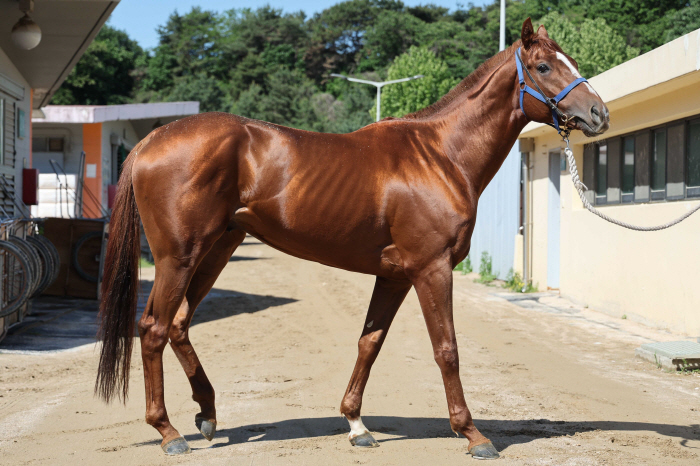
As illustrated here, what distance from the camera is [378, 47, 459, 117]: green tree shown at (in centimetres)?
4525

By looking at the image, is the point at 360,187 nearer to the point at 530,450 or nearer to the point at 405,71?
the point at 530,450

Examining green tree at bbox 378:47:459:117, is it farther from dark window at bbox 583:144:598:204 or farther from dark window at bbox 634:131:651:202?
dark window at bbox 634:131:651:202

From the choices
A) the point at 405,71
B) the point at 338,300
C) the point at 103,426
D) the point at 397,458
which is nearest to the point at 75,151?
the point at 338,300

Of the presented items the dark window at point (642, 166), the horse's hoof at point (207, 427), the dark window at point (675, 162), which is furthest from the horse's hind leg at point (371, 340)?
the dark window at point (642, 166)

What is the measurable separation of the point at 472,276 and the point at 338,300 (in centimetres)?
607

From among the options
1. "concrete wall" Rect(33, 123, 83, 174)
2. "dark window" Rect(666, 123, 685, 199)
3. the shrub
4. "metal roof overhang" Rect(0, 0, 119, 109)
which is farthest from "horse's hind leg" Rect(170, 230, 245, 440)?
"concrete wall" Rect(33, 123, 83, 174)

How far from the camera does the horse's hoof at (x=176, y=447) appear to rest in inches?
150

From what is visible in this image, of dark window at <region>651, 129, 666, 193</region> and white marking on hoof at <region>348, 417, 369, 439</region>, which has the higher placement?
dark window at <region>651, 129, 666, 193</region>

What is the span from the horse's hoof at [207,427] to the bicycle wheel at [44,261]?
20.2 feet

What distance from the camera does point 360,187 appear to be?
3977 millimetres

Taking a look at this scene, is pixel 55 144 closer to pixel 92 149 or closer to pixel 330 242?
pixel 92 149

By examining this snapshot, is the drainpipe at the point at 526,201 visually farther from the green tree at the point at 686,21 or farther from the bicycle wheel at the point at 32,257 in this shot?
the green tree at the point at 686,21

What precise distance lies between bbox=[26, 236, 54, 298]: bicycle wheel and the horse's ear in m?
7.58

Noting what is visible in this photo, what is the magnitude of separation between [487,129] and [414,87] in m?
42.5
